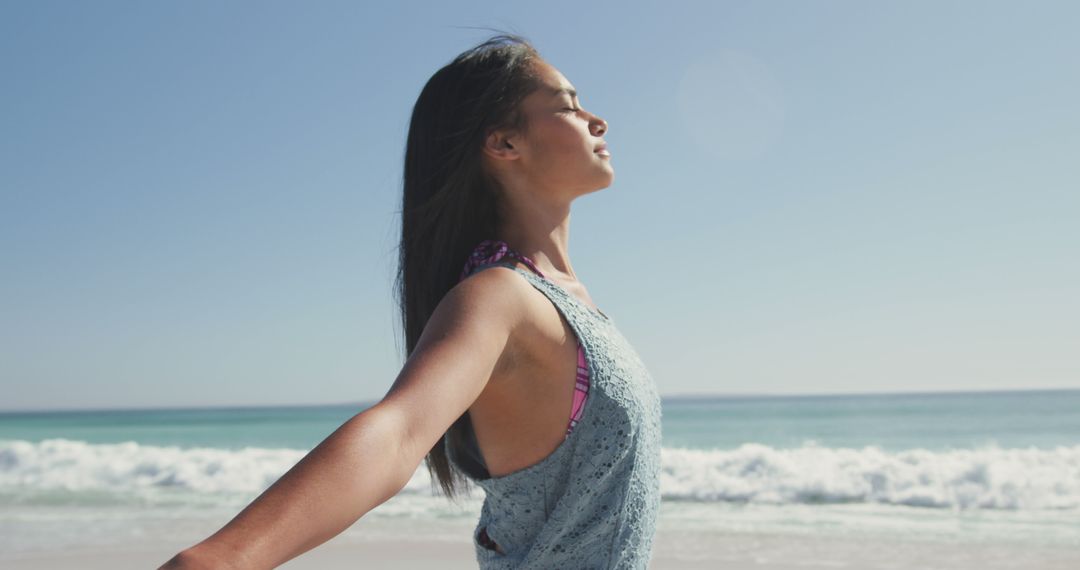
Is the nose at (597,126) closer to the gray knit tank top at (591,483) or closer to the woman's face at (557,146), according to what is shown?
the woman's face at (557,146)

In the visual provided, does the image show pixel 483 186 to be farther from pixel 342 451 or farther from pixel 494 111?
pixel 342 451

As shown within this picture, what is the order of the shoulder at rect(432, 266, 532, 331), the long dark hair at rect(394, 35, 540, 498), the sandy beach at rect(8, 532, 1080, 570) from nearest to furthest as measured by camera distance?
the shoulder at rect(432, 266, 532, 331), the long dark hair at rect(394, 35, 540, 498), the sandy beach at rect(8, 532, 1080, 570)

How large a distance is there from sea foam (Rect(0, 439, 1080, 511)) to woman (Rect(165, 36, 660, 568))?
861cm

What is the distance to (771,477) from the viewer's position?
10.7m

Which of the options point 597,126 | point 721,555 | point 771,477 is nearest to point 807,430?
point 771,477

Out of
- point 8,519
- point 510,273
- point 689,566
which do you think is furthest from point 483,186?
point 8,519

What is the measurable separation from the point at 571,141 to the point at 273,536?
0.98 metres

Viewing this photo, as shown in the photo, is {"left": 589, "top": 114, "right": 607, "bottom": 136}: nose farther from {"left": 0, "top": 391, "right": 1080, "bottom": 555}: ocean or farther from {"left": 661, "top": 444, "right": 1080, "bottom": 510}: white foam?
{"left": 661, "top": 444, "right": 1080, "bottom": 510}: white foam

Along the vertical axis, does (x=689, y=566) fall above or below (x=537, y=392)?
below

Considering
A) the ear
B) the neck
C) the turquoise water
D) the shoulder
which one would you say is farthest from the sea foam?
the shoulder

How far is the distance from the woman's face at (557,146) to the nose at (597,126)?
0.03 m

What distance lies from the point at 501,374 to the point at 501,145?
0.52 metres

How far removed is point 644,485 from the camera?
1.22 meters

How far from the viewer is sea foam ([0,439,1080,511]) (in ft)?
31.3
